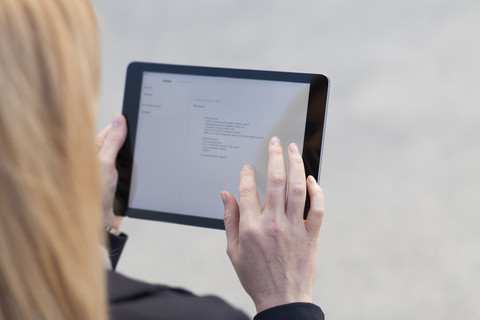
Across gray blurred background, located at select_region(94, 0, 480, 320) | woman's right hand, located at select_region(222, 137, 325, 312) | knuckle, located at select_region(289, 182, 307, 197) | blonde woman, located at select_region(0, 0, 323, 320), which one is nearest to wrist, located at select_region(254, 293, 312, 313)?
woman's right hand, located at select_region(222, 137, 325, 312)

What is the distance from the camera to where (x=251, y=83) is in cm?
69

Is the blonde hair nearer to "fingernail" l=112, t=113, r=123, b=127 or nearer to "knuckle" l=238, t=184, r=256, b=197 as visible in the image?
"knuckle" l=238, t=184, r=256, b=197

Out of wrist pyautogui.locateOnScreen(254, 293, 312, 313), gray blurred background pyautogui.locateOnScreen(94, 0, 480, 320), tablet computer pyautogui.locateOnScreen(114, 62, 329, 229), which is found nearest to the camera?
wrist pyautogui.locateOnScreen(254, 293, 312, 313)

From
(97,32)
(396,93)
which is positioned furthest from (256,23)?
(97,32)

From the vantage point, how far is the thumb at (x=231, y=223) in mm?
586

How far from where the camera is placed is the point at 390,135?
4.71ft

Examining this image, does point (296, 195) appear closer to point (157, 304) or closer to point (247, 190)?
point (247, 190)

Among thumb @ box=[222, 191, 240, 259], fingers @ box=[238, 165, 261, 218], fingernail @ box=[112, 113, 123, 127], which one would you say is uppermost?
fingernail @ box=[112, 113, 123, 127]

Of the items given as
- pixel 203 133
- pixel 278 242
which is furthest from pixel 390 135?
pixel 278 242

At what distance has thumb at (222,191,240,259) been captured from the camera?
1.92 feet

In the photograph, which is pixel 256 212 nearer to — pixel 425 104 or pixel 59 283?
pixel 59 283

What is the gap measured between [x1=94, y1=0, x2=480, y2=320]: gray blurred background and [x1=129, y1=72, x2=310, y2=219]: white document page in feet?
2.59

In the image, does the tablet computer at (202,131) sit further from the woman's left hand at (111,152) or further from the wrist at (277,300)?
the wrist at (277,300)

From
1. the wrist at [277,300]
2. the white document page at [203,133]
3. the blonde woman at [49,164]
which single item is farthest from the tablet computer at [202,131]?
the blonde woman at [49,164]
